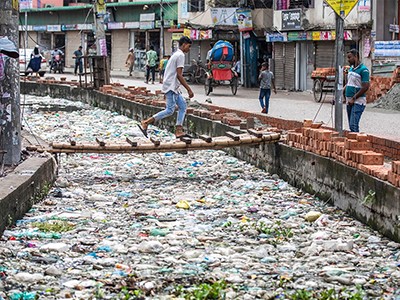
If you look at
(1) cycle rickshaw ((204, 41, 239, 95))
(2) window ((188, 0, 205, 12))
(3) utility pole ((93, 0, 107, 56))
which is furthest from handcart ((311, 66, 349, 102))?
(2) window ((188, 0, 205, 12))

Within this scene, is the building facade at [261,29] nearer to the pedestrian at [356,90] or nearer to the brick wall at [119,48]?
the brick wall at [119,48]

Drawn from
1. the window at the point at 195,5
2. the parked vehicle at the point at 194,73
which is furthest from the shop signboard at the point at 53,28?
the parked vehicle at the point at 194,73

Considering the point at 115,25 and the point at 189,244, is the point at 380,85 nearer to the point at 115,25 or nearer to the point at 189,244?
the point at 189,244

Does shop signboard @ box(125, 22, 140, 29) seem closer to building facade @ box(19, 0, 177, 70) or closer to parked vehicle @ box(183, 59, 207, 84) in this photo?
building facade @ box(19, 0, 177, 70)

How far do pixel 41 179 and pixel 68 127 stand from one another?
9.18 meters

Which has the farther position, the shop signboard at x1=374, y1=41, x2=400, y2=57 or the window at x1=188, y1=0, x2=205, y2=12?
the window at x1=188, y1=0, x2=205, y2=12

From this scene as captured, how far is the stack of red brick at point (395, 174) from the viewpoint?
24.6ft

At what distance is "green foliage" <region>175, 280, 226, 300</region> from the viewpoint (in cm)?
570

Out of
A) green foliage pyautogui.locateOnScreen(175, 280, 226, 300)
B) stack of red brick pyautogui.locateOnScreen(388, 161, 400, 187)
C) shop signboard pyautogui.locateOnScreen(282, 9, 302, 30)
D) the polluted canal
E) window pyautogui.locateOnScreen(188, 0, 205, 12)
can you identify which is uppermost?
window pyautogui.locateOnScreen(188, 0, 205, 12)

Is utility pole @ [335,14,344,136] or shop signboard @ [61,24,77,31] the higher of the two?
shop signboard @ [61,24,77,31]

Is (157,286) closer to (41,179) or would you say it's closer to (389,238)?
(389,238)

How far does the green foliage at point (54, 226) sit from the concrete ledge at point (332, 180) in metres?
2.83

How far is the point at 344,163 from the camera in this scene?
908 cm

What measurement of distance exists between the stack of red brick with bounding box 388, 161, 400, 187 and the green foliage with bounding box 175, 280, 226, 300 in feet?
7.31
